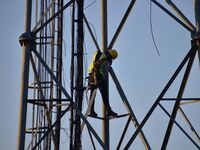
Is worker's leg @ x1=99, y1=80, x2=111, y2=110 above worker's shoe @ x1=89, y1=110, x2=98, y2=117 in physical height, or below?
above

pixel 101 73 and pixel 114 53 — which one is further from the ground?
pixel 114 53

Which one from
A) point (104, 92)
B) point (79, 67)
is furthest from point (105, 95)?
point (79, 67)

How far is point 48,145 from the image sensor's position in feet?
40.2

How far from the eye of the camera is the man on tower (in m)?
10.1

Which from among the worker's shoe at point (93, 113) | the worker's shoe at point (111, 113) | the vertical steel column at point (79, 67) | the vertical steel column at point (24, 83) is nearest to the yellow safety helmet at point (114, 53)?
the vertical steel column at point (79, 67)

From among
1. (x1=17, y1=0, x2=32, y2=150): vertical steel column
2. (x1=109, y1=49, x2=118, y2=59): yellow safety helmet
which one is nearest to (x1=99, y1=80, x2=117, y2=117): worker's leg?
(x1=109, y1=49, x2=118, y2=59): yellow safety helmet

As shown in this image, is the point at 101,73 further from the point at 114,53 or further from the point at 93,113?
the point at 93,113

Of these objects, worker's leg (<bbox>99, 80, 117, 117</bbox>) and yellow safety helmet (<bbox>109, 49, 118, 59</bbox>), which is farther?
yellow safety helmet (<bbox>109, 49, 118, 59</bbox>)

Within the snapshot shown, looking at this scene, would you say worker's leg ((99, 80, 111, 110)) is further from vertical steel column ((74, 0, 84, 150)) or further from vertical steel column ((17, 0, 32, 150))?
vertical steel column ((17, 0, 32, 150))

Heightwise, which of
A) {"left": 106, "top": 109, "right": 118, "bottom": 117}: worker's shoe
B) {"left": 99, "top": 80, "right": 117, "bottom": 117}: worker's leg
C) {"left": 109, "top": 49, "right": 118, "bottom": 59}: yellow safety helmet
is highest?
{"left": 109, "top": 49, "right": 118, "bottom": 59}: yellow safety helmet

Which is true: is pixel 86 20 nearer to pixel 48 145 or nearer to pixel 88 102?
pixel 88 102

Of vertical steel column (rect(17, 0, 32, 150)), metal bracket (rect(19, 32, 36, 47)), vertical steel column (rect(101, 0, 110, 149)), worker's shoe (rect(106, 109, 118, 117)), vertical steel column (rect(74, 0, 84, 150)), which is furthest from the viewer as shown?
vertical steel column (rect(101, 0, 110, 149))

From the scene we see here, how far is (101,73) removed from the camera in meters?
10.1

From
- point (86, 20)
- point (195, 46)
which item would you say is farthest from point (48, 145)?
point (195, 46)
